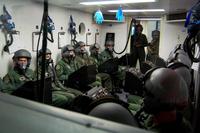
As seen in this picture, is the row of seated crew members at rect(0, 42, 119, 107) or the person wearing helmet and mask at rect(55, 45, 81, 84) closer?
the row of seated crew members at rect(0, 42, 119, 107)

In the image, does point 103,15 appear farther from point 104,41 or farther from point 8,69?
point 8,69

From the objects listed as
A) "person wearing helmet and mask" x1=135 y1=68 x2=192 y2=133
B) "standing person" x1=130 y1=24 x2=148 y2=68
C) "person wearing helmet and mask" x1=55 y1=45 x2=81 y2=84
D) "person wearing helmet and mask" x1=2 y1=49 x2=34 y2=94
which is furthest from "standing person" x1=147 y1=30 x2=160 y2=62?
"person wearing helmet and mask" x1=135 y1=68 x2=192 y2=133

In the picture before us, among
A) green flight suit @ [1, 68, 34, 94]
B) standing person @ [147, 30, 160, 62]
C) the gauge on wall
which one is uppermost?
the gauge on wall

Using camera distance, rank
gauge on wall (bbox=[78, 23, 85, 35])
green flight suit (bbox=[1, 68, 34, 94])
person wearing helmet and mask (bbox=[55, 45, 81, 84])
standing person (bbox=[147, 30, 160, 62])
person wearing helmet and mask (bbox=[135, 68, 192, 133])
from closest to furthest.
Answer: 1. person wearing helmet and mask (bbox=[135, 68, 192, 133])
2. green flight suit (bbox=[1, 68, 34, 94])
3. person wearing helmet and mask (bbox=[55, 45, 81, 84])
4. standing person (bbox=[147, 30, 160, 62])
5. gauge on wall (bbox=[78, 23, 85, 35])

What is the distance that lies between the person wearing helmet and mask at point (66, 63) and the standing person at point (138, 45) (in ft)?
4.03

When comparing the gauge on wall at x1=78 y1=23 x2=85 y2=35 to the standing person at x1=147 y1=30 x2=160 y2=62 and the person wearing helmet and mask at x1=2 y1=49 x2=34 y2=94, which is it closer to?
the standing person at x1=147 y1=30 x2=160 y2=62

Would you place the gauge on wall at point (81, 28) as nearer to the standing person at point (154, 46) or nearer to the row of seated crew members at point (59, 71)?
the row of seated crew members at point (59, 71)

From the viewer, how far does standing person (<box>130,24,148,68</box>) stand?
168 inches

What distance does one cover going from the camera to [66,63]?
4.30m

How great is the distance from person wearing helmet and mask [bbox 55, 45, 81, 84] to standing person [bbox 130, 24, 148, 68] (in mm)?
1228

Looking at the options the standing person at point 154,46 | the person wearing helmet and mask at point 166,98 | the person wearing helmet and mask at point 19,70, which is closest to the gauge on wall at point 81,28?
the standing person at point 154,46

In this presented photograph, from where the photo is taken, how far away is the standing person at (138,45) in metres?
4.27

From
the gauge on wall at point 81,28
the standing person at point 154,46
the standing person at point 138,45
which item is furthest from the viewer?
the gauge on wall at point 81,28

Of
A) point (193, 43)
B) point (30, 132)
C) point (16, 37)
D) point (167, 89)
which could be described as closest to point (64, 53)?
point (16, 37)
